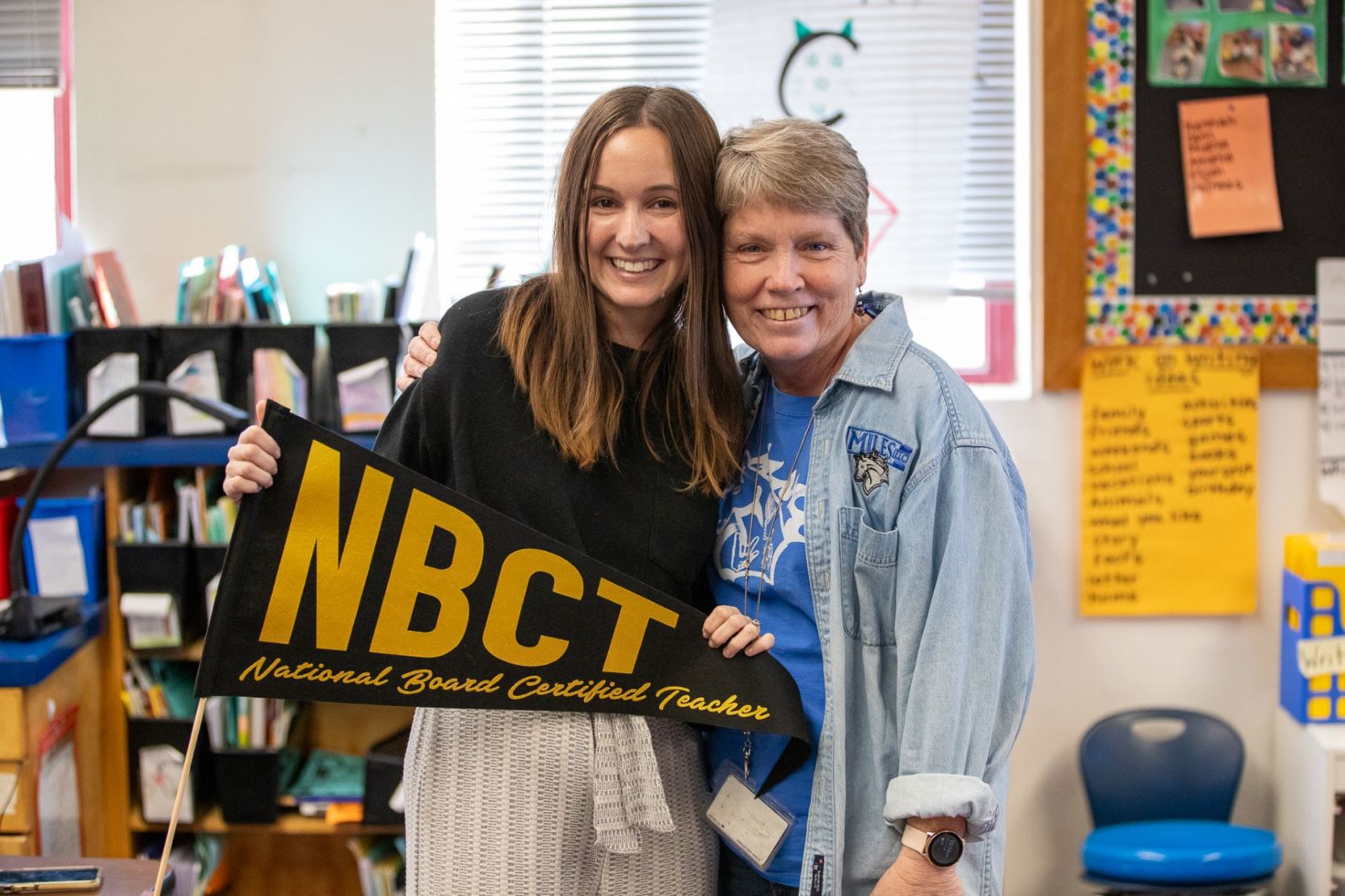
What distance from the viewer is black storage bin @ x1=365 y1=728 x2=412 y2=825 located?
259 cm

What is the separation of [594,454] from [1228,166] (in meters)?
1.74

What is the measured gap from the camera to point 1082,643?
2.64m

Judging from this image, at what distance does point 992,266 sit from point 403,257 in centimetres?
137

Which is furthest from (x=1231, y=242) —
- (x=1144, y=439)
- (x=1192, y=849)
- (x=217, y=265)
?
(x=217, y=265)

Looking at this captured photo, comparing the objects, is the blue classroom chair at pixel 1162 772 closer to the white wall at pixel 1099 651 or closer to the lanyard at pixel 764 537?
the white wall at pixel 1099 651

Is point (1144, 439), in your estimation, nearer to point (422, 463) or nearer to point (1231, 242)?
point (1231, 242)

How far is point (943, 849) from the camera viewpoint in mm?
1340

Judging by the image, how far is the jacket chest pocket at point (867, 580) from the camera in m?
1.41

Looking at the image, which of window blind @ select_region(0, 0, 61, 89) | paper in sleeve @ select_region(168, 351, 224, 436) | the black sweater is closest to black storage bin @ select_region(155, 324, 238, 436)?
paper in sleeve @ select_region(168, 351, 224, 436)

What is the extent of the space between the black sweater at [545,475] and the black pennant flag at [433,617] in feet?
0.18

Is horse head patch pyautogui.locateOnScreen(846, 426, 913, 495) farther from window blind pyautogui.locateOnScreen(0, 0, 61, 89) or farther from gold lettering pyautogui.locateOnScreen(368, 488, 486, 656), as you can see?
window blind pyautogui.locateOnScreen(0, 0, 61, 89)

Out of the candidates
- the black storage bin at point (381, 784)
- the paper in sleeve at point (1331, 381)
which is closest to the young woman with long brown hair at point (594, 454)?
the black storage bin at point (381, 784)

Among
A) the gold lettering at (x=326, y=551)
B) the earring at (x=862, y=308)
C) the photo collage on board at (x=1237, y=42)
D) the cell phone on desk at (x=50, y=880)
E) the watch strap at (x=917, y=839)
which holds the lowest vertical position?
the cell phone on desk at (x=50, y=880)

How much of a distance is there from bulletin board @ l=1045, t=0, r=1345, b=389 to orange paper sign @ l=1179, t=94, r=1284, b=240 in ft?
0.07
